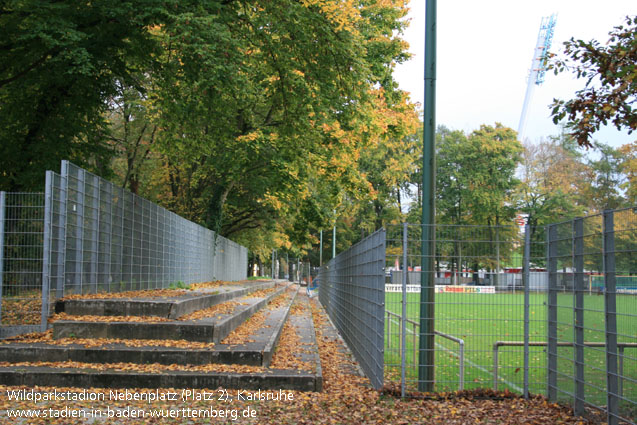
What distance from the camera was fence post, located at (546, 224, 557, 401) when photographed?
7.55m

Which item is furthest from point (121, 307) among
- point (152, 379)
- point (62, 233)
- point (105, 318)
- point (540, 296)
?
point (540, 296)

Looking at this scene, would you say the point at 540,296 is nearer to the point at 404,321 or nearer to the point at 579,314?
the point at 579,314

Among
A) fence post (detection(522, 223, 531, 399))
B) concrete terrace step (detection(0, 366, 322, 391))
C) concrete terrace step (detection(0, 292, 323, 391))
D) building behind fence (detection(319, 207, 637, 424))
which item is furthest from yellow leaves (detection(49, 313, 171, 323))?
fence post (detection(522, 223, 531, 399))

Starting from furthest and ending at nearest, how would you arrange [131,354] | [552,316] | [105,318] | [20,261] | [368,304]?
[20,261], [105,318], [368,304], [131,354], [552,316]

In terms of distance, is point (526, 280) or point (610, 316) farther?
point (526, 280)

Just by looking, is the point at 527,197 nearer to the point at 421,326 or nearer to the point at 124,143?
the point at 124,143

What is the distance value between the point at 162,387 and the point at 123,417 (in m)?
1.48

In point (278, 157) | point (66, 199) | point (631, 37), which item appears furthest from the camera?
point (278, 157)

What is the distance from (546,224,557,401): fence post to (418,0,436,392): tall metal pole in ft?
4.99

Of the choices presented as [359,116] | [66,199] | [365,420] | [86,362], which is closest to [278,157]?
[359,116]

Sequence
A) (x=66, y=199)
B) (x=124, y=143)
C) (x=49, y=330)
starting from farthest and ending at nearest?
1. (x=124, y=143)
2. (x=66, y=199)
3. (x=49, y=330)

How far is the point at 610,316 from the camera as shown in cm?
595

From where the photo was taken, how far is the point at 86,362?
8.34m

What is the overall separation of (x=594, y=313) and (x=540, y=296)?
1.58 meters
